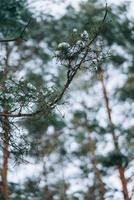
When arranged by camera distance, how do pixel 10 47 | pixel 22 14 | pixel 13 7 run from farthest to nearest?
pixel 10 47, pixel 22 14, pixel 13 7

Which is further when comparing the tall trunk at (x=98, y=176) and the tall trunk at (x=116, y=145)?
the tall trunk at (x=98, y=176)

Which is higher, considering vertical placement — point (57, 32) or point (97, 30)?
point (57, 32)

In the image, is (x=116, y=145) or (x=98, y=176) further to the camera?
(x=98, y=176)

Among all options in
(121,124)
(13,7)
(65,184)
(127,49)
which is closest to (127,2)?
(127,49)

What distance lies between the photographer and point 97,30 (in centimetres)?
639

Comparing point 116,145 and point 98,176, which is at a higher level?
point 116,145

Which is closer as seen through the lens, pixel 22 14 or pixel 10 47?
pixel 22 14

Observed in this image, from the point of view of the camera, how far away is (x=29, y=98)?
6766mm

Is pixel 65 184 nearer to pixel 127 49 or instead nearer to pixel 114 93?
pixel 114 93

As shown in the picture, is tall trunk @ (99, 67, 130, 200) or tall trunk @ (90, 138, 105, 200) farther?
tall trunk @ (90, 138, 105, 200)

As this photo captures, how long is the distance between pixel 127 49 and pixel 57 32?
2542 mm

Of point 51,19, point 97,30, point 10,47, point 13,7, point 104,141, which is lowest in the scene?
point 97,30

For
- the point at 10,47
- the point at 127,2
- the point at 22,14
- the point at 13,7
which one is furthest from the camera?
the point at 127,2

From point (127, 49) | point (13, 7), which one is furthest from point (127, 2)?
point (13, 7)
